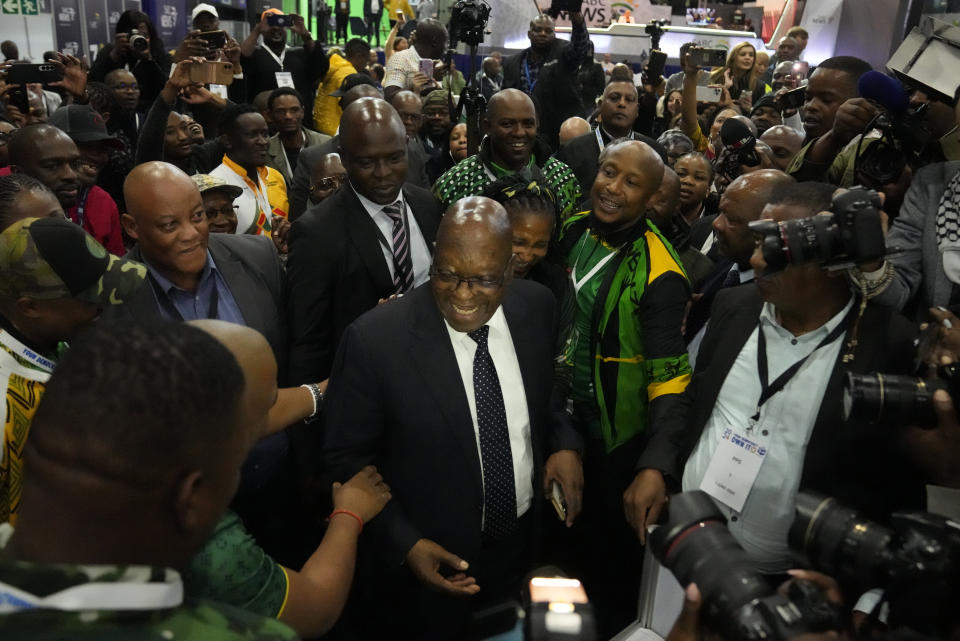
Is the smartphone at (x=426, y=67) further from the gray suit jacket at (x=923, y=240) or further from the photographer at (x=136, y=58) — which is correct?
the gray suit jacket at (x=923, y=240)

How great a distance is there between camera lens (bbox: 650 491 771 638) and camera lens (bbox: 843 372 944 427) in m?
0.46

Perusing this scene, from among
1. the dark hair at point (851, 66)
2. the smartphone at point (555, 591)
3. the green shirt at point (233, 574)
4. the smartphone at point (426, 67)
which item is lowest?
the green shirt at point (233, 574)

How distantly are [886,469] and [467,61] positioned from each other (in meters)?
10.7

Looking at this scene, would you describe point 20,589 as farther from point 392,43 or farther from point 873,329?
point 392,43

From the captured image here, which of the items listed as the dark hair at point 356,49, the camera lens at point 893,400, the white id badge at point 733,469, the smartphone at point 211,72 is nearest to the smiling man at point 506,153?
the smartphone at point 211,72

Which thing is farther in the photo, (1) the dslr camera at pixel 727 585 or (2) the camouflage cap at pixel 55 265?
(2) the camouflage cap at pixel 55 265

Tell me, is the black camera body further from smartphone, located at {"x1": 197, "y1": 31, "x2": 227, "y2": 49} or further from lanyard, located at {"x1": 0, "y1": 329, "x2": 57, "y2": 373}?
lanyard, located at {"x1": 0, "y1": 329, "x2": 57, "y2": 373}

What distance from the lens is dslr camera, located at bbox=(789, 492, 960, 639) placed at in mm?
1340

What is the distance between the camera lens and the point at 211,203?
333cm

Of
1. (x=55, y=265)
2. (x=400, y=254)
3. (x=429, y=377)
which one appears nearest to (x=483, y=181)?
(x=400, y=254)

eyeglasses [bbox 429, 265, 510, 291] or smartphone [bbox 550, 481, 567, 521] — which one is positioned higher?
eyeglasses [bbox 429, 265, 510, 291]

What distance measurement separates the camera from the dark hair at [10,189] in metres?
2.37

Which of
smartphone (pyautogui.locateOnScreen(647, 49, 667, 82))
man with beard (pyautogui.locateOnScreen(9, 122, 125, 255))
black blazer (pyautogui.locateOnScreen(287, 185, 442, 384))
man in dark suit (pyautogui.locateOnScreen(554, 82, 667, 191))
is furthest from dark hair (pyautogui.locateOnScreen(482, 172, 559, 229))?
smartphone (pyautogui.locateOnScreen(647, 49, 667, 82))

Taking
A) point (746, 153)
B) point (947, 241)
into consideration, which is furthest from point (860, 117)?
point (947, 241)
